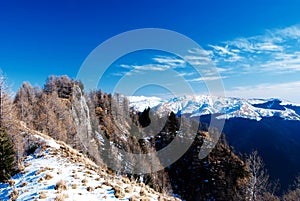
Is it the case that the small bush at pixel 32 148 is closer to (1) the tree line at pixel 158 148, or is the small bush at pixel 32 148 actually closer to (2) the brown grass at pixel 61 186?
(1) the tree line at pixel 158 148

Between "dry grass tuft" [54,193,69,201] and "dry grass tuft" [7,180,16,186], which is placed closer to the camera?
"dry grass tuft" [54,193,69,201]

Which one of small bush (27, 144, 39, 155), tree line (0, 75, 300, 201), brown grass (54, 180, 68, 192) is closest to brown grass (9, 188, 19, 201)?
brown grass (54, 180, 68, 192)

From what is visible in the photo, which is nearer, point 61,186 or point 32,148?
point 61,186

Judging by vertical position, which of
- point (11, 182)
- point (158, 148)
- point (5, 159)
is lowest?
point (158, 148)

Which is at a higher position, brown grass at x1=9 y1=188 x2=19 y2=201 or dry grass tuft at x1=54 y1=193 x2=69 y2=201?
dry grass tuft at x1=54 y1=193 x2=69 y2=201

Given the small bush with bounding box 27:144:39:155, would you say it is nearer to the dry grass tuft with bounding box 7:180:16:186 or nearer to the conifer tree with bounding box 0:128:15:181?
the conifer tree with bounding box 0:128:15:181

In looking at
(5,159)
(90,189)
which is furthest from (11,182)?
(90,189)

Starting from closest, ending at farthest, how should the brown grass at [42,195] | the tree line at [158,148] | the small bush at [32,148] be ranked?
the brown grass at [42,195] < the small bush at [32,148] < the tree line at [158,148]

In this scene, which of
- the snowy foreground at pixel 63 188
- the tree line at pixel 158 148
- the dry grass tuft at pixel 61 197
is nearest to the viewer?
the dry grass tuft at pixel 61 197

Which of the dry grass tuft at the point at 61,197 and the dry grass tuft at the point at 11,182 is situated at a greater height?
the dry grass tuft at the point at 61,197

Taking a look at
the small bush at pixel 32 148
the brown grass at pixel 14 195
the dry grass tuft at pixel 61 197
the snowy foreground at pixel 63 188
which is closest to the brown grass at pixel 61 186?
the snowy foreground at pixel 63 188

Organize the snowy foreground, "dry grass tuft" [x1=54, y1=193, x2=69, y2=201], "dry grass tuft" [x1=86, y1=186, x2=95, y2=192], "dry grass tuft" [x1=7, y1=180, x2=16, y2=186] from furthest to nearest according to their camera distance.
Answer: "dry grass tuft" [x1=7, y1=180, x2=16, y2=186] < "dry grass tuft" [x1=86, y1=186, x2=95, y2=192] < the snowy foreground < "dry grass tuft" [x1=54, y1=193, x2=69, y2=201]

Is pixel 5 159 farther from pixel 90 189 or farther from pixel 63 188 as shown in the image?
pixel 90 189

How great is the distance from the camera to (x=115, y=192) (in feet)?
43.4
